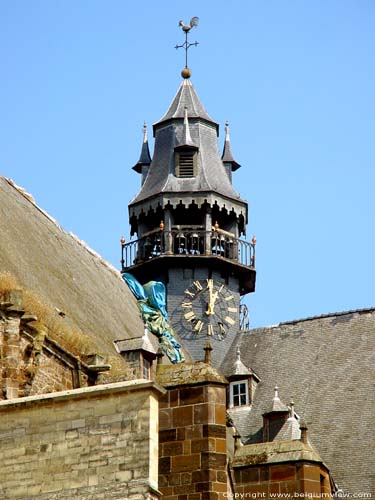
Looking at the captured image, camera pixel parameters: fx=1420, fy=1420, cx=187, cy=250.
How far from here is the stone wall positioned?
20672mm

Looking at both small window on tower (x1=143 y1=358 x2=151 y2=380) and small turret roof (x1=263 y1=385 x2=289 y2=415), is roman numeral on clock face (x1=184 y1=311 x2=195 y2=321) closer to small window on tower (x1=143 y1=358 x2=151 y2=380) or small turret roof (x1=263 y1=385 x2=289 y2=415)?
small turret roof (x1=263 y1=385 x2=289 y2=415)

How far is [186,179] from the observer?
47.1 metres

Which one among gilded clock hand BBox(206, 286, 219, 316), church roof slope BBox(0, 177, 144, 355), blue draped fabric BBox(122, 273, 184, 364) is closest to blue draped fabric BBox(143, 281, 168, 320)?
blue draped fabric BBox(122, 273, 184, 364)

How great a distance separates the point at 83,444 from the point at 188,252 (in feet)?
83.3

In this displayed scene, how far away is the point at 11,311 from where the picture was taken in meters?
27.2

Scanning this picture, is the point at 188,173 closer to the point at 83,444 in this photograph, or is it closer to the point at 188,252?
the point at 188,252

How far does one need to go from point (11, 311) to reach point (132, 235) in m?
21.1

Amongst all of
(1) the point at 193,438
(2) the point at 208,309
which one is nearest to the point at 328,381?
(2) the point at 208,309

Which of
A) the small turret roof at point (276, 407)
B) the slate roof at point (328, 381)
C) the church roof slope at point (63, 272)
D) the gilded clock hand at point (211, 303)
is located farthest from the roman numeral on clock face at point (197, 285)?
the small turret roof at point (276, 407)

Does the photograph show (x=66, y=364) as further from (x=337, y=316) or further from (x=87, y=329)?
(x=337, y=316)

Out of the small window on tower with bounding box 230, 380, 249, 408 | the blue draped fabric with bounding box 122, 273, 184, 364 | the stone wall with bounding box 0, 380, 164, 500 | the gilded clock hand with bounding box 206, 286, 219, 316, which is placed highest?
the gilded clock hand with bounding box 206, 286, 219, 316

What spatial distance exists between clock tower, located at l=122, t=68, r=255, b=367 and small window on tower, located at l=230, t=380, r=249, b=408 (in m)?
2.28

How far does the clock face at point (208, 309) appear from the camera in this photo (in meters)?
44.8

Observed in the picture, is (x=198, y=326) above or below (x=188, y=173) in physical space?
below
